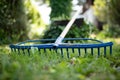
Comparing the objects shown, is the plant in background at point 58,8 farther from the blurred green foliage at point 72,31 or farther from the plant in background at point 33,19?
the blurred green foliage at point 72,31

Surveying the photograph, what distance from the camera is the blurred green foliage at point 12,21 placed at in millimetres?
9961

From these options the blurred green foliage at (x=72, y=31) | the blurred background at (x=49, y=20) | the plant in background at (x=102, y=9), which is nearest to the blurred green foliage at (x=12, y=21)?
the blurred background at (x=49, y=20)

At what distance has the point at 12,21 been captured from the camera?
33.8 ft

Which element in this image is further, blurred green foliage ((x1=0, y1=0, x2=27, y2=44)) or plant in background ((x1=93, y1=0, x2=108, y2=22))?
plant in background ((x1=93, y1=0, x2=108, y2=22))

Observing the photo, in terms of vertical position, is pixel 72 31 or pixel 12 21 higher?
pixel 12 21

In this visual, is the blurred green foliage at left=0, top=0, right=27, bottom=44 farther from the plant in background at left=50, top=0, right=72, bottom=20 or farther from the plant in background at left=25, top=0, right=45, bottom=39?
the plant in background at left=50, top=0, right=72, bottom=20

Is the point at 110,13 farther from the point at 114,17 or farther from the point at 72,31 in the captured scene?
the point at 72,31

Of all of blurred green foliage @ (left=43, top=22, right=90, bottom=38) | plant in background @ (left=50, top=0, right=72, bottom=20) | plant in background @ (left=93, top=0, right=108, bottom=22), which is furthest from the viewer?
plant in background @ (left=93, top=0, right=108, bottom=22)

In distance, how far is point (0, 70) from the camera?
3.43 m

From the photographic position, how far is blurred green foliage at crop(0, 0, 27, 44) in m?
9.96

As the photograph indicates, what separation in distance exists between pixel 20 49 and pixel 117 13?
822 cm

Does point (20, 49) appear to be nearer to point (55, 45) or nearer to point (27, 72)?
point (55, 45)

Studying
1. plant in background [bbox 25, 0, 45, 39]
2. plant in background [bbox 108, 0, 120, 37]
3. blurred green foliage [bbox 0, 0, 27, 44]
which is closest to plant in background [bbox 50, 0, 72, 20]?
plant in background [bbox 25, 0, 45, 39]

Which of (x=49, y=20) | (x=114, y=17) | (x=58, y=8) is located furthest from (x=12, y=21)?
(x=114, y=17)
